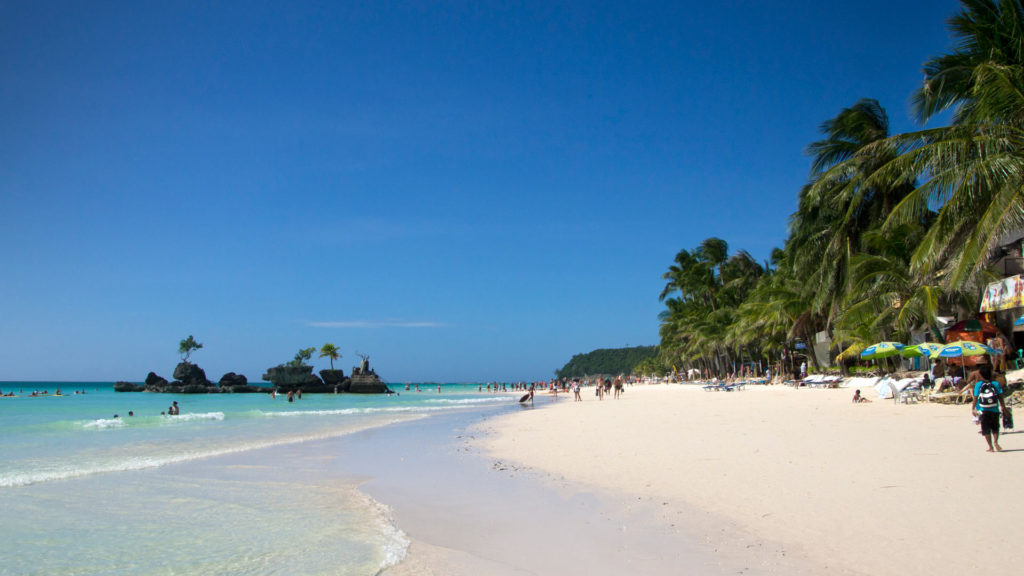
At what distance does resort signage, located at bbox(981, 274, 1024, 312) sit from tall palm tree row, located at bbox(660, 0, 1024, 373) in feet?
2.07

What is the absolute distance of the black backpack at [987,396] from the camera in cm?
774

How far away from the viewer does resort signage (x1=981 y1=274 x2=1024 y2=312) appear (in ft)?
56.5

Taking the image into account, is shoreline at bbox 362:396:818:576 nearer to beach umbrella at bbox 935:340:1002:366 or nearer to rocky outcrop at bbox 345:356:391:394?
beach umbrella at bbox 935:340:1002:366

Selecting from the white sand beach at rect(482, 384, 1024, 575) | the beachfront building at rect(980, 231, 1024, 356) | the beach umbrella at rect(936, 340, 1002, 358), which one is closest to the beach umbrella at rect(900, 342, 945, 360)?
the beach umbrella at rect(936, 340, 1002, 358)

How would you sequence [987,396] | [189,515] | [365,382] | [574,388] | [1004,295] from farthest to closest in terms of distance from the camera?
[365,382] < [574,388] < [1004,295] < [987,396] < [189,515]

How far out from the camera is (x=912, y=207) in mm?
13438

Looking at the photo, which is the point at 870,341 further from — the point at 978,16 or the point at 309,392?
the point at 309,392

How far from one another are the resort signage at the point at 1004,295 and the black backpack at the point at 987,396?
1254cm

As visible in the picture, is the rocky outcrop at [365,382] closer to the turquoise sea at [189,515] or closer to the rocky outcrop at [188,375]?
the rocky outcrop at [188,375]

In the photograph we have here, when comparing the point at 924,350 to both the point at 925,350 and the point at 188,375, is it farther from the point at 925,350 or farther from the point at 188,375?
the point at 188,375

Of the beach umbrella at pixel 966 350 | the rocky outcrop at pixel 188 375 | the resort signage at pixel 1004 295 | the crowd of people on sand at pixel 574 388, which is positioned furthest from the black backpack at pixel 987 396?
the rocky outcrop at pixel 188 375

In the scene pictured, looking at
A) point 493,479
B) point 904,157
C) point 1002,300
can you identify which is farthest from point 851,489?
point 1002,300

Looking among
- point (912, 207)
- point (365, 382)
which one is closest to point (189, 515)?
point (912, 207)

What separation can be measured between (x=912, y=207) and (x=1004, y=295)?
7.95m
